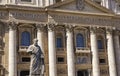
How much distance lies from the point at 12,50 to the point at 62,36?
21.2ft

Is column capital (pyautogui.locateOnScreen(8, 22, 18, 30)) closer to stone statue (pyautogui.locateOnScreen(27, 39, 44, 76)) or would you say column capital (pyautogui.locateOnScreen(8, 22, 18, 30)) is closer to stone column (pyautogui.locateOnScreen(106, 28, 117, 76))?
stone column (pyautogui.locateOnScreen(106, 28, 117, 76))

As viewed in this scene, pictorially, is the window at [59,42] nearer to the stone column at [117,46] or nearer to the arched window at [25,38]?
the arched window at [25,38]

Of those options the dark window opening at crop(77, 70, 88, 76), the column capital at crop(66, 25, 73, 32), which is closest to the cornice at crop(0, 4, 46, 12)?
the column capital at crop(66, 25, 73, 32)

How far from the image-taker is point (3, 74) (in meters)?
31.7

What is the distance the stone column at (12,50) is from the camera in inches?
1240

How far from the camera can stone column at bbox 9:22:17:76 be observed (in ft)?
103

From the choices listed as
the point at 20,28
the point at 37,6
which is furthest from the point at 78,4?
the point at 20,28

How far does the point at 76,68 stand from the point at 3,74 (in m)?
8.50

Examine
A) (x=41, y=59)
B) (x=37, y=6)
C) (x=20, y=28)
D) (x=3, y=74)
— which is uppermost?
(x=37, y=6)

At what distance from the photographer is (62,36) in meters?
35.0

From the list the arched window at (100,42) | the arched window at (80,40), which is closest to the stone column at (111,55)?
the arched window at (100,42)

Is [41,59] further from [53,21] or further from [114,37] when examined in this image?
[114,37]

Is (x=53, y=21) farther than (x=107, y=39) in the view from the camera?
No

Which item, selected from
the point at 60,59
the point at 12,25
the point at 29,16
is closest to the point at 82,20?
the point at 60,59
